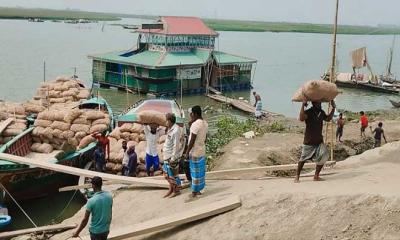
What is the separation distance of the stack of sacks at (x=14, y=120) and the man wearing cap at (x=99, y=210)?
24.5ft

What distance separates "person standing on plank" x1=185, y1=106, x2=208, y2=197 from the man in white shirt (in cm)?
262

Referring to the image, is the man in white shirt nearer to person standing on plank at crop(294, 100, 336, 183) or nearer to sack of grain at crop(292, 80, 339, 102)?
person standing on plank at crop(294, 100, 336, 183)

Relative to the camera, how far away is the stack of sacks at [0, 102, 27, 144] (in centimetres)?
1226

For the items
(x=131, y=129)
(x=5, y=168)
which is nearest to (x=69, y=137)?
(x=131, y=129)

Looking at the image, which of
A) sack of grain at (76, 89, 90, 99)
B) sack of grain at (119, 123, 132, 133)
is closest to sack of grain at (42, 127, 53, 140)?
sack of grain at (119, 123, 132, 133)

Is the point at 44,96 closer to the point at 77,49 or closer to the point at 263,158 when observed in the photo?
the point at 263,158

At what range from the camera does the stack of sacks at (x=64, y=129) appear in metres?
12.4

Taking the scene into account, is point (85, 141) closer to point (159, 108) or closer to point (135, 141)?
point (135, 141)

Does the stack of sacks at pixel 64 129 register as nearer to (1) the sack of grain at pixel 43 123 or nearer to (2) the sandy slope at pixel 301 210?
(1) the sack of grain at pixel 43 123

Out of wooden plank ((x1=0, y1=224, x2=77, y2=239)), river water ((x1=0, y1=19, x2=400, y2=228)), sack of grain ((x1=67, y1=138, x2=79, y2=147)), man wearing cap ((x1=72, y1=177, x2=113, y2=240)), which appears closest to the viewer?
man wearing cap ((x1=72, y1=177, x2=113, y2=240))

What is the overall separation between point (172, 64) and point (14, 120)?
15.8 metres

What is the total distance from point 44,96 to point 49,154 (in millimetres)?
7280

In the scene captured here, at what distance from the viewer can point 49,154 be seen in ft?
40.3

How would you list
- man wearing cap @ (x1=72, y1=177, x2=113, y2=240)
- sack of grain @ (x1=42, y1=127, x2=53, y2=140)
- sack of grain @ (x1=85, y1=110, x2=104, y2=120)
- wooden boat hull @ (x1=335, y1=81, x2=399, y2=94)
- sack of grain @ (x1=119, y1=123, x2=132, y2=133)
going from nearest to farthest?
1. man wearing cap @ (x1=72, y1=177, x2=113, y2=240)
2. sack of grain @ (x1=42, y1=127, x2=53, y2=140)
3. sack of grain @ (x1=119, y1=123, x2=132, y2=133)
4. sack of grain @ (x1=85, y1=110, x2=104, y2=120)
5. wooden boat hull @ (x1=335, y1=81, x2=399, y2=94)
